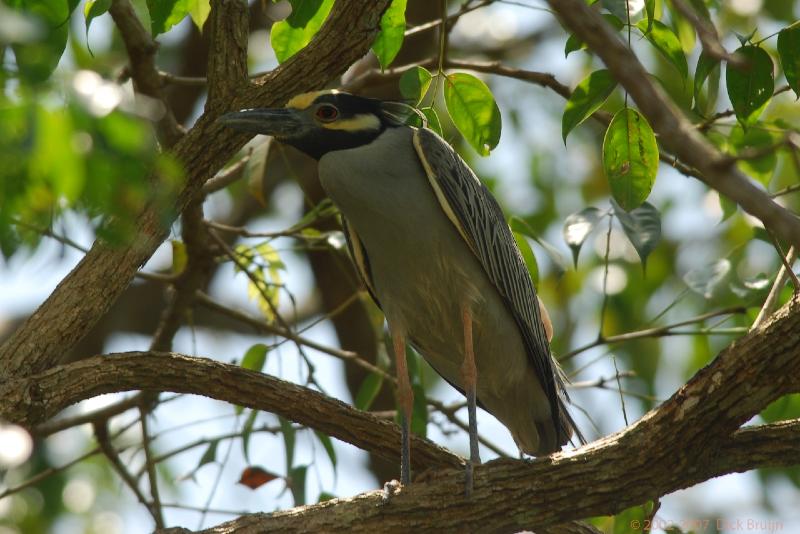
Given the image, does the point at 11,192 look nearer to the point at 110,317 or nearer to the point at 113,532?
the point at 110,317

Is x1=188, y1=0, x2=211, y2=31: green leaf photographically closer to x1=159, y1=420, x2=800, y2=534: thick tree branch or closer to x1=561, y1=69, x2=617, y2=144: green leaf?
x1=561, y1=69, x2=617, y2=144: green leaf

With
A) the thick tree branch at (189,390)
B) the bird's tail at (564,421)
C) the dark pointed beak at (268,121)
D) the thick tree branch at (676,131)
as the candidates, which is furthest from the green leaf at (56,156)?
the bird's tail at (564,421)

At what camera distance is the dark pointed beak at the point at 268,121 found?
10.7ft

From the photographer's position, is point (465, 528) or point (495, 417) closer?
point (465, 528)

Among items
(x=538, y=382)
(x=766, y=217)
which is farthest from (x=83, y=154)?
(x=538, y=382)

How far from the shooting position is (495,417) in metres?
4.31

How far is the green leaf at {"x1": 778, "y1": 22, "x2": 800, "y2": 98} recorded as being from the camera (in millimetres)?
2963

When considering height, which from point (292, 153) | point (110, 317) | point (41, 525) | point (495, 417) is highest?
point (292, 153)

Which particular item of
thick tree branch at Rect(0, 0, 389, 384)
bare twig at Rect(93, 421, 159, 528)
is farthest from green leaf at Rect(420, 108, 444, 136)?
bare twig at Rect(93, 421, 159, 528)

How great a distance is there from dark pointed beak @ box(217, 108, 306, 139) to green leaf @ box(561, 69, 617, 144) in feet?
3.15

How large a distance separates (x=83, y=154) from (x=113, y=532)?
599 cm

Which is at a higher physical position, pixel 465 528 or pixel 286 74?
pixel 286 74

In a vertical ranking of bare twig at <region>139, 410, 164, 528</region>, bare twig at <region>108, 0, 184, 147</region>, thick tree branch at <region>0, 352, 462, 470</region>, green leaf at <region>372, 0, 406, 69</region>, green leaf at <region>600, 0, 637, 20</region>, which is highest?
bare twig at <region>108, 0, 184, 147</region>

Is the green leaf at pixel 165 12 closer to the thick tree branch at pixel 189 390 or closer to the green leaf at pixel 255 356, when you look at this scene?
the thick tree branch at pixel 189 390
